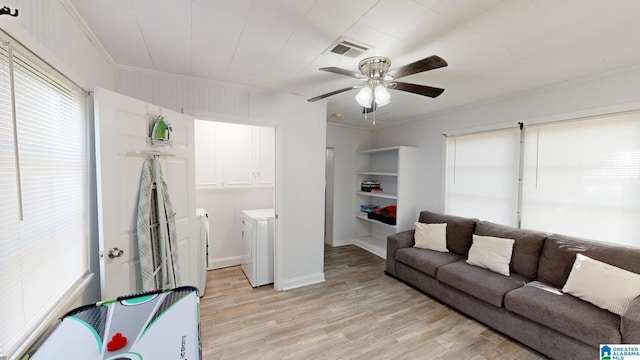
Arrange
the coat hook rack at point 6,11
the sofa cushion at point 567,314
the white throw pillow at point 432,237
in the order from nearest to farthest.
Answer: the coat hook rack at point 6,11 < the sofa cushion at point 567,314 < the white throw pillow at point 432,237

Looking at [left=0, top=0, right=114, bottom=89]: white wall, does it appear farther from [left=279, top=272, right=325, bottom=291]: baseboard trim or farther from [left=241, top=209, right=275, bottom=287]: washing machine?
[left=279, top=272, right=325, bottom=291]: baseboard trim

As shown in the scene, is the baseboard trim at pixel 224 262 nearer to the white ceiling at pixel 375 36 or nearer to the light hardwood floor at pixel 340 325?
the light hardwood floor at pixel 340 325

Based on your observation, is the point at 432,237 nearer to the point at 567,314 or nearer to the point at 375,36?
the point at 567,314

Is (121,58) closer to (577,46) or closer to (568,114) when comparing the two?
(577,46)

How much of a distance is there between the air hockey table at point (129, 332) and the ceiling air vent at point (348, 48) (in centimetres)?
184

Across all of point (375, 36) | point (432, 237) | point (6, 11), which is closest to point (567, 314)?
point (432, 237)

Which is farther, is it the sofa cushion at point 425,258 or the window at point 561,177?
the sofa cushion at point 425,258

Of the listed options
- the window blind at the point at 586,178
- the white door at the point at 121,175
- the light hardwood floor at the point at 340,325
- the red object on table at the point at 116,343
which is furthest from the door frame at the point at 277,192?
the window blind at the point at 586,178

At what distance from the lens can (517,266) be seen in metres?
2.53

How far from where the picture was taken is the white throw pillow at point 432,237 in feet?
10.4

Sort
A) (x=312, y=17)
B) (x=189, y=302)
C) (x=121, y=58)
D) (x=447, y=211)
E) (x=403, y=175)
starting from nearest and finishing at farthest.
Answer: (x=189, y=302) → (x=312, y=17) → (x=121, y=58) → (x=447, y=211) → (x=403, y=175)

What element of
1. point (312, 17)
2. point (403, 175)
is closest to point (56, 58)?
point (312, 17)

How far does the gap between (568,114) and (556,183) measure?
2.37ft

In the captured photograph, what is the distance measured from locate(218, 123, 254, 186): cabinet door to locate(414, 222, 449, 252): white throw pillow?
268 cm
